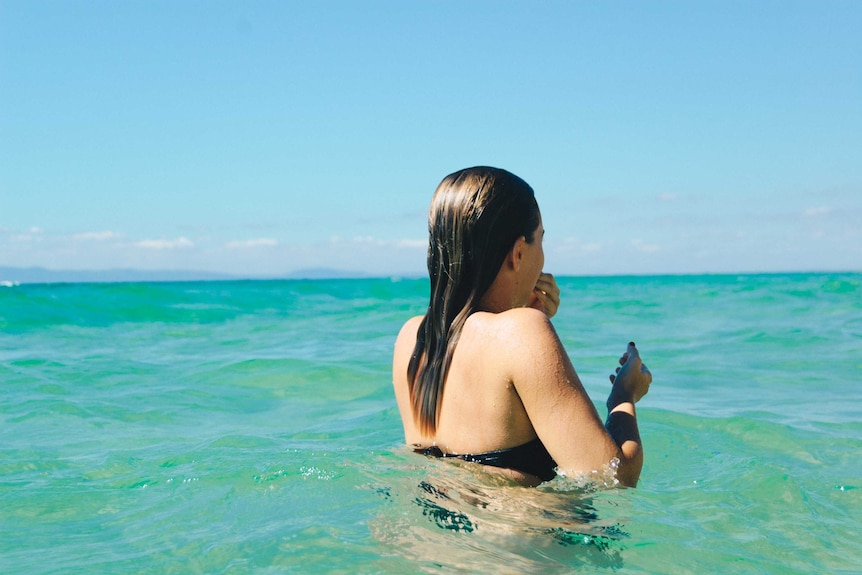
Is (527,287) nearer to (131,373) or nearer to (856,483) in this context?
(856,483)

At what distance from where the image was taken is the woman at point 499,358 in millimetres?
2307

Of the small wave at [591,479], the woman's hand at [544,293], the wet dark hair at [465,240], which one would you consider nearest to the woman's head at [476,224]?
the wet dark hair at [465,240]

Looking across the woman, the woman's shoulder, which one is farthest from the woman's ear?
the woman's shoulder

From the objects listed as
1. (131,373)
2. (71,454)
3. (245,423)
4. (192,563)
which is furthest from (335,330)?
(192,563)

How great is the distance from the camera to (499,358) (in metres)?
2.35

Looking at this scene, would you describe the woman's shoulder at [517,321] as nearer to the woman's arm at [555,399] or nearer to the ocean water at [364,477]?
the woman's arm at [555,399]

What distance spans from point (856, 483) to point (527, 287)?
2.85 meters

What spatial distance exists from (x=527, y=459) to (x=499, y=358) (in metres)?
0.38

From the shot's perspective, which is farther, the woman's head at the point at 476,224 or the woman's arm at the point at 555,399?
the woman's head at the point at 476,224

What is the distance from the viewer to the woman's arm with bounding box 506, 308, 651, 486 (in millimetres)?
2285

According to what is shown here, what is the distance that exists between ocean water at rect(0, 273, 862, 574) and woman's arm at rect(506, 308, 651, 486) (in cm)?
15

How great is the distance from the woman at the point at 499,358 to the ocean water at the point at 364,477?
120 millimetres

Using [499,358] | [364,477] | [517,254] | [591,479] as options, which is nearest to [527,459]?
[591,479]

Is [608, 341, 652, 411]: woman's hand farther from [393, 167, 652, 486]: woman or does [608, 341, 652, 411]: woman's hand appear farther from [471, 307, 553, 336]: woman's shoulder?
[471, 307, 553, 336]: woman's shoulder
